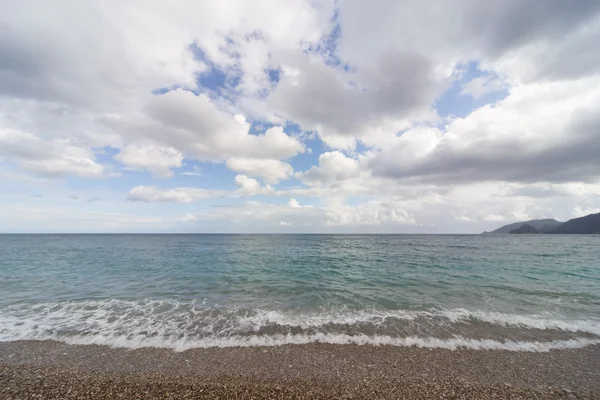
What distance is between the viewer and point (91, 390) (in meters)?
6.26

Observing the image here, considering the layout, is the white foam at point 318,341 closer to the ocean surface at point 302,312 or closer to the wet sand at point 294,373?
the ocean surface at point 302,312

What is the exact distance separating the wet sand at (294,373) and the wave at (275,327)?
669 millimetres

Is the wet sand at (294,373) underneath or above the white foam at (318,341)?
above

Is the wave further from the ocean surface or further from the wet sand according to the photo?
the wet sand

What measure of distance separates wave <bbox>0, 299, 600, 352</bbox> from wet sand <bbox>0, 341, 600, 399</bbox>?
669 mm

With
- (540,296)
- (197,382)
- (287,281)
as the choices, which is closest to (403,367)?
(197,382)

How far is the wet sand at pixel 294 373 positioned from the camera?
20.8 feet

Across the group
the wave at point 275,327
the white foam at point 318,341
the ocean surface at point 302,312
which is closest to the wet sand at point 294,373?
the white foam at point 318,341

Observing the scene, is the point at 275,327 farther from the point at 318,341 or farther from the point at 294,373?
the point at 294,373

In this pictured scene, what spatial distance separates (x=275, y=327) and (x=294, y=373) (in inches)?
152

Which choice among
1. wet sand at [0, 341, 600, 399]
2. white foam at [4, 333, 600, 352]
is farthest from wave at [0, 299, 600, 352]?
wet sand at [0, 341, 600, 399]

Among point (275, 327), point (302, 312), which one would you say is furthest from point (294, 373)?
point (302, 312)

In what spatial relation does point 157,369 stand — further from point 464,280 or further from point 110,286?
point 464,280

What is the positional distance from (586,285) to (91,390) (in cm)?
3286
